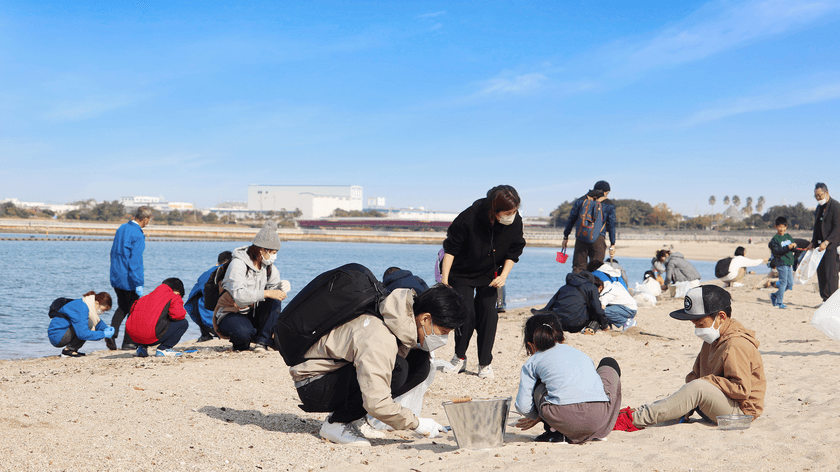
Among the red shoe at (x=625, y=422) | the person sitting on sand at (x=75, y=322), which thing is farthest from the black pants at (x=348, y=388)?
the person sitting on sand at (x=75, y=322)

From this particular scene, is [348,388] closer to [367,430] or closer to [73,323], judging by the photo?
[367,430]

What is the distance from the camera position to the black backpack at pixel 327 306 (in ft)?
10.5

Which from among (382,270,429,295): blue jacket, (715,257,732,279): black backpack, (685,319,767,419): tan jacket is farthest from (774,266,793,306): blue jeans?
(382,270,429,295): blue jacket

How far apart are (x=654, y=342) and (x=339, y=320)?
5616 mm

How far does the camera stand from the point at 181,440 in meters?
3.38

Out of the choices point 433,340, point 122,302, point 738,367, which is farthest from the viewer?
point 122,302

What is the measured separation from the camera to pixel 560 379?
135 inches

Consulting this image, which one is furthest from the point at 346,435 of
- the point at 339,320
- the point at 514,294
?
the point at 514,294

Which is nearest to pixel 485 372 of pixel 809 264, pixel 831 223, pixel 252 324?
pixel 252 324

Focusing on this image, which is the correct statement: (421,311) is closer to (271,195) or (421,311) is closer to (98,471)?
(98,471)

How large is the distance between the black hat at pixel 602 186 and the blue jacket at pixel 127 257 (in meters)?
6.05

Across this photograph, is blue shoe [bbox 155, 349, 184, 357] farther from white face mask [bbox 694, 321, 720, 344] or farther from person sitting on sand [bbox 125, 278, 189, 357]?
white face mask [bbox 694, 321, 720, 344]

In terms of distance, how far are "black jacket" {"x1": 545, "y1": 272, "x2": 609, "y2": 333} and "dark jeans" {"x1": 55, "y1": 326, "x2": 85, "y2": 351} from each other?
18.8 ft

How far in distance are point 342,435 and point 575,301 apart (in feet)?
15.4
